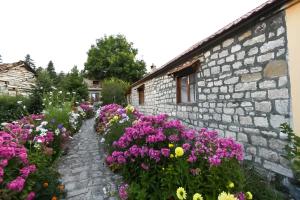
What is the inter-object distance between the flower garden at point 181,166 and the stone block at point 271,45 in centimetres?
191

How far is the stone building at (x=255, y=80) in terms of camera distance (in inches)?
133

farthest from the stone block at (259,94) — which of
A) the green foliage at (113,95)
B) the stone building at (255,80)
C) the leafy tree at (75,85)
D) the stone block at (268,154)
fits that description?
the green foliage at (113,95)

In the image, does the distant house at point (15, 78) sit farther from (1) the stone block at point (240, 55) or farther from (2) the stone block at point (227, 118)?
(1) the stone block at point (240, 55)

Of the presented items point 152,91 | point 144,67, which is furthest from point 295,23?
point 144,67

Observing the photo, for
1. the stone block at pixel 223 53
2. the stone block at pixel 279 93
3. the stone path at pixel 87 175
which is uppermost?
the stone block at pixel 223 53

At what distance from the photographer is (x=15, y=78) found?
15766 millimetres

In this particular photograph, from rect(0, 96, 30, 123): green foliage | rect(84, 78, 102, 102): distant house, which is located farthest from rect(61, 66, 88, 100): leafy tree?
rect(84, 78, 102, 102): distant house

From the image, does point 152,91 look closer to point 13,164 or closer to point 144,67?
point 13,164

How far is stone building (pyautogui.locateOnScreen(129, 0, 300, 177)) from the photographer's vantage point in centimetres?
338

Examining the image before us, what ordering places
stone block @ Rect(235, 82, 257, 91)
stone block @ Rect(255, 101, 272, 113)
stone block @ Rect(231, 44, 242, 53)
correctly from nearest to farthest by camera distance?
1. stone block @ Rect(255, 101, 272, 113)
2. stone block @ Rect(235, 82, 257, 91)
3. stone block @ Rect(231, 44, 242, 53)

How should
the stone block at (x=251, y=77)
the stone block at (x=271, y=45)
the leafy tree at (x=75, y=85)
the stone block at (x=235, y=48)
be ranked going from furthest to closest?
the leafy tree at (x=75, y=85) → the stone block at (x=235, y=48) → the stone block at (x=251, y=77) → the stone block at (x=271, y=45)

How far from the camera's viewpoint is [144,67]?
34875mm

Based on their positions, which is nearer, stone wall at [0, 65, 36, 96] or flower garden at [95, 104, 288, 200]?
flower garden at [95, 104, 288, 200]

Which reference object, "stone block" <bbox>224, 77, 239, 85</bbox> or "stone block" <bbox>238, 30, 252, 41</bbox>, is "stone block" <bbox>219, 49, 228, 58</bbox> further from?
"stone block" <bbox>224, 77, 239, 85</bbox>
